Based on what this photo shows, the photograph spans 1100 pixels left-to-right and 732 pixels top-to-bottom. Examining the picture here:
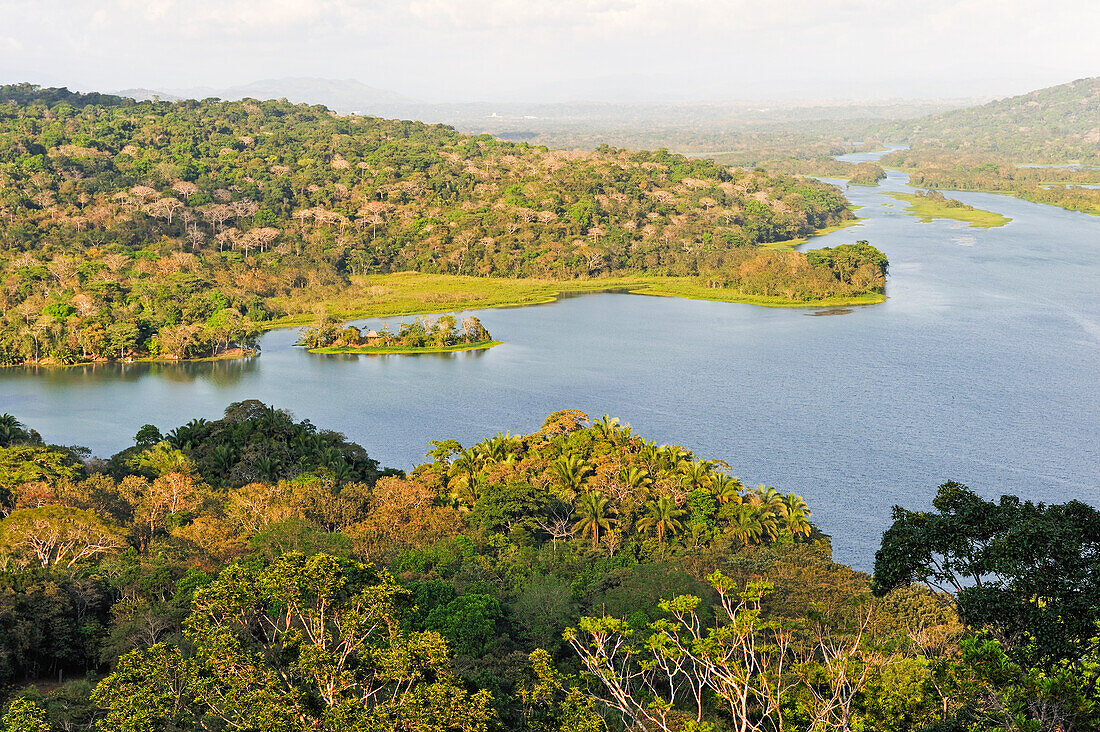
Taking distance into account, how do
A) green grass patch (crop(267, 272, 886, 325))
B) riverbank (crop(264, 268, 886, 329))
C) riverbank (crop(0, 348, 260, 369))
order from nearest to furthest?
riverbank (crop(0, 348, 260, 369))
riverbank (crop(264, 268, 886, 329))
green grass patch (crop(267, 272, 886, 325))

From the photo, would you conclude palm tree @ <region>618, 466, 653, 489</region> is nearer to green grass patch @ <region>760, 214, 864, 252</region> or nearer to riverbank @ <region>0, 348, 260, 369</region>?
riverbank @ <region>0, 348, 260, 369</region>

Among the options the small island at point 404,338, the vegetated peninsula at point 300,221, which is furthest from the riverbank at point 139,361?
the small island at point 404,338

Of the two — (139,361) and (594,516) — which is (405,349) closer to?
(139,361)

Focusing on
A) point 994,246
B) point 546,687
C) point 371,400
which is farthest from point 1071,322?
point 546,687

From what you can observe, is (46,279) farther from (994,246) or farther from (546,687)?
(994,246)

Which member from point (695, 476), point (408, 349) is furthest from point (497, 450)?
point (408, 349)

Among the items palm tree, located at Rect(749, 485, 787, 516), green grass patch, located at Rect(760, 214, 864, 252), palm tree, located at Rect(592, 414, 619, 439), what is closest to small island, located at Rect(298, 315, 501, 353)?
palm tree, located at Rect(592, 414, 619, 439)
